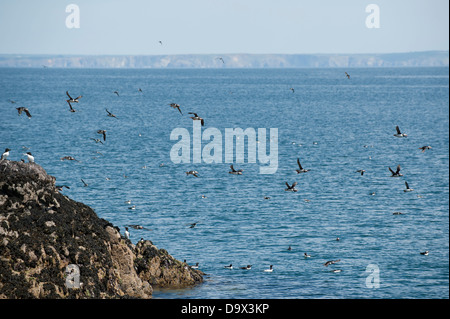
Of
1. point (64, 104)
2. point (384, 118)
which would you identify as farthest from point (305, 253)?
point (64, 104)

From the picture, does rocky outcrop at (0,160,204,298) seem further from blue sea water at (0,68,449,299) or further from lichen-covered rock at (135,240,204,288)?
blue sea water at (0,68,449,299)

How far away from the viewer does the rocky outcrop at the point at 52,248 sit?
25016 mm

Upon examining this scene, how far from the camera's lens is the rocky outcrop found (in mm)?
25016

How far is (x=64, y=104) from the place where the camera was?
17950cm

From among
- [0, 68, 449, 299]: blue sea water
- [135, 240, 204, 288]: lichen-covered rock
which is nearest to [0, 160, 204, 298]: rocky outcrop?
[135, 240, 204, 288]: lichen-covered rock

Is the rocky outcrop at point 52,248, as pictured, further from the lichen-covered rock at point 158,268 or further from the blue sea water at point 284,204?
the blue sea water at point 284,204

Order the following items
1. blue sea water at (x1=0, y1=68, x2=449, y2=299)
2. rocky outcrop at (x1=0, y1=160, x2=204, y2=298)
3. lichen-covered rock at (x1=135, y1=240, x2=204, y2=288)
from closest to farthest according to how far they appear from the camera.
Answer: rocky outcrop at (x1=0, y1=160, x2=204, y2=298), lichen-covered rock at (x1=135, y1=240, x2=204, y2=288), blue sea water at (x1=0, y1=68, x2=449, y2=299)

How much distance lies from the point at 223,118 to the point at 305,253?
4254 inches

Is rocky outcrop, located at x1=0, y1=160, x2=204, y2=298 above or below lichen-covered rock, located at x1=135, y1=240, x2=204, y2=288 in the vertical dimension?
above

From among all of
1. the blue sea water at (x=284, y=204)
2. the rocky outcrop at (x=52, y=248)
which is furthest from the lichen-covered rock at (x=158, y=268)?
the rocky outcrop at (x=52, y=248)

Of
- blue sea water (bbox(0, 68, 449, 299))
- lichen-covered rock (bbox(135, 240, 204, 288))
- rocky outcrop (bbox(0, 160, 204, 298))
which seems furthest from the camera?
blue sea water (bbox(0, 68, 449, 299))

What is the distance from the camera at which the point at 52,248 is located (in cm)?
2641

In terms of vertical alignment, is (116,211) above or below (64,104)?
below
